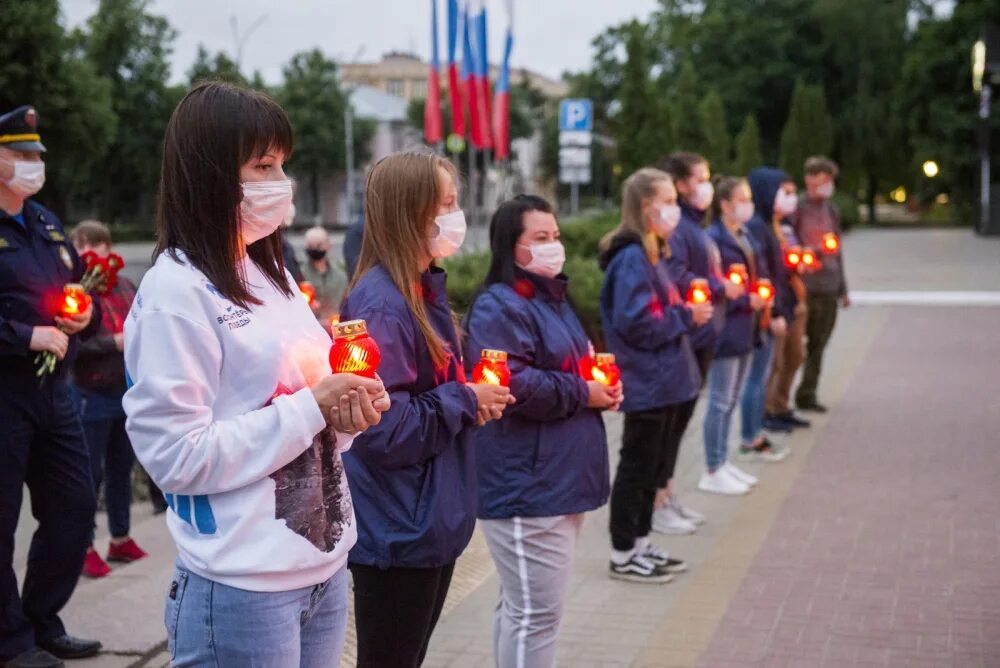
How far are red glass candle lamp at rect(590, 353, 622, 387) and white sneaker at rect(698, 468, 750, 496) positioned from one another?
4.19m

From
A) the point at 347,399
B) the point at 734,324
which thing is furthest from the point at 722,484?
the point at 347,399

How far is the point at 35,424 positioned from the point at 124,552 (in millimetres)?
2360

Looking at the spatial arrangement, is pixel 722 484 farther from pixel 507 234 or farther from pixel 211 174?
pixel 211 174

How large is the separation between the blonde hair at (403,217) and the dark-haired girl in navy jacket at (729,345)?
481 centimetres

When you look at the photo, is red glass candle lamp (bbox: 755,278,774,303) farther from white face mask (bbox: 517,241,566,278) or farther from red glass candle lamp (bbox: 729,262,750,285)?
white face mask (bbox: 517,241,566,278)

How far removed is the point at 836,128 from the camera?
63.1 metres

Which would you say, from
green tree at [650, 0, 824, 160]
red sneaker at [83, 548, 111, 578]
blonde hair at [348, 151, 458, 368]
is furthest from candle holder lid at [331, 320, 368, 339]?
green tree at [650, 0, 824, 160]

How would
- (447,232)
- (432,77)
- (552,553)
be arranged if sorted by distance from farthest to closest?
(432,77), (552,553), (447,232)

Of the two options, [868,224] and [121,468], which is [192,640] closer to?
[121,468]

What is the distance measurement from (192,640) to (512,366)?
6.70 feet

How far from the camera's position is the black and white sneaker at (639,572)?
659cm

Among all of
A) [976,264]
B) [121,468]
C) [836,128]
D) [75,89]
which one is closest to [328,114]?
A: [836,128]

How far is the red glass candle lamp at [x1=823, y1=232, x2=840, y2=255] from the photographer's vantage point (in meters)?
10.9

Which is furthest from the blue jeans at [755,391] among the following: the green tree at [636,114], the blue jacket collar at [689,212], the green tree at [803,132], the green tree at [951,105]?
the green tree at [803,132]
